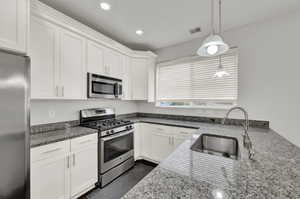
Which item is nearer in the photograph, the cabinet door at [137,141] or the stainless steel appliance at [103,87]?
the stainless steel appliance at [103,87]

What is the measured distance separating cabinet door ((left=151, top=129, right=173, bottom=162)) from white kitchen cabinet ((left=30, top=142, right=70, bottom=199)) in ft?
5.26

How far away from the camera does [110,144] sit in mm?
2141

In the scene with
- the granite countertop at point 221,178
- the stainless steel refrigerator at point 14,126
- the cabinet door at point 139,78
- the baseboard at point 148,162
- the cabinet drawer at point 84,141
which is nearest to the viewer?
the granite countertop at point 221,178

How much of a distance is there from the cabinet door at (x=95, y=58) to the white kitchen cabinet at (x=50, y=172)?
128 centimetres

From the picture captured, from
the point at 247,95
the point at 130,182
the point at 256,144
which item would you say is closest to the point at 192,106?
the point at 247,95

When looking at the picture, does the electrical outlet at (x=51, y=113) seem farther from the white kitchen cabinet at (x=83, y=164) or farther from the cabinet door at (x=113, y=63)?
the cabinet door at (x=113, y=63)

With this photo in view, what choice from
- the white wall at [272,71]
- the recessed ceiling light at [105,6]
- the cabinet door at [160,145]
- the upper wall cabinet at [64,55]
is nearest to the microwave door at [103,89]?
the upper wall cabinet at [64,55]

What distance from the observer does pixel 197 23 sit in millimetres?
2207

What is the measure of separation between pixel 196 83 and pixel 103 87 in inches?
76.8

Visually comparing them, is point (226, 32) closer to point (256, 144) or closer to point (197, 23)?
point (197, 23)

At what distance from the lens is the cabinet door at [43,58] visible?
1539 mm

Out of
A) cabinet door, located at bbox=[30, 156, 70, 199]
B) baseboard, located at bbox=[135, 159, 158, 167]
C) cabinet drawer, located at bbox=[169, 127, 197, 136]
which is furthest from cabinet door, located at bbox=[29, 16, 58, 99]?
baseboard, located at bbox=[135, 159, 158, 167]

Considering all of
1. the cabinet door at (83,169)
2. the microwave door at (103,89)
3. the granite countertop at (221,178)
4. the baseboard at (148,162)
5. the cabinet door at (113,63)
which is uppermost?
the cabinet door at (113,63)

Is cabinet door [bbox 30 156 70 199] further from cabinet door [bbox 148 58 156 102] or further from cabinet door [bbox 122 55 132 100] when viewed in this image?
cabinet door [bbox 148 58 156 102]
